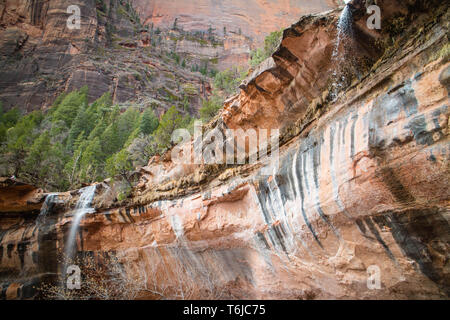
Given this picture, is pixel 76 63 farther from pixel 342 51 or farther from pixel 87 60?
pixel 342 51

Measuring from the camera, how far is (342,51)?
22.3ft

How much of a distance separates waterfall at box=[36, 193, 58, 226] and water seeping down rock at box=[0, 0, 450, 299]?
2362mm

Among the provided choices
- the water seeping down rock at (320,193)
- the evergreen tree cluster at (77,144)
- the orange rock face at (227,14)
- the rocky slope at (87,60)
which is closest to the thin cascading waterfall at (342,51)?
the water seeping down rock at (320,193)

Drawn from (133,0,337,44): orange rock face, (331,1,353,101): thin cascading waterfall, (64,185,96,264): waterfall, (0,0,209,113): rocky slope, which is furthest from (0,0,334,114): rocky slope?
(331,1,353,101): thin cascading waterfall

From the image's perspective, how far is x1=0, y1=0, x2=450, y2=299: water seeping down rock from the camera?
4.74 m

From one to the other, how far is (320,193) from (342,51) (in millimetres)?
3845

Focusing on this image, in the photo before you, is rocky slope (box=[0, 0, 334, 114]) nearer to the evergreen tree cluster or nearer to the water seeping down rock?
the evergreen tree cluster

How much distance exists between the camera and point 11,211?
45.8 feet

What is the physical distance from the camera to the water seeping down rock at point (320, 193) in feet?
15.6

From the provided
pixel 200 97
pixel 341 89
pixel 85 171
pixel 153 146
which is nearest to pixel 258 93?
pixel 341 89

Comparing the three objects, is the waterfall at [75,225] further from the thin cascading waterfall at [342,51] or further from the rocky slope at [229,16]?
the rocky slope at [229,16]

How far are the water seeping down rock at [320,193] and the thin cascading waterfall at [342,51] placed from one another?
0.52ft

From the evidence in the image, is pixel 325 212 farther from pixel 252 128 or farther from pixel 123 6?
pixel 123 6

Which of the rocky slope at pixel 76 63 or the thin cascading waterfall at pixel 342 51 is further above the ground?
the rocky slope at pixel 76 63
